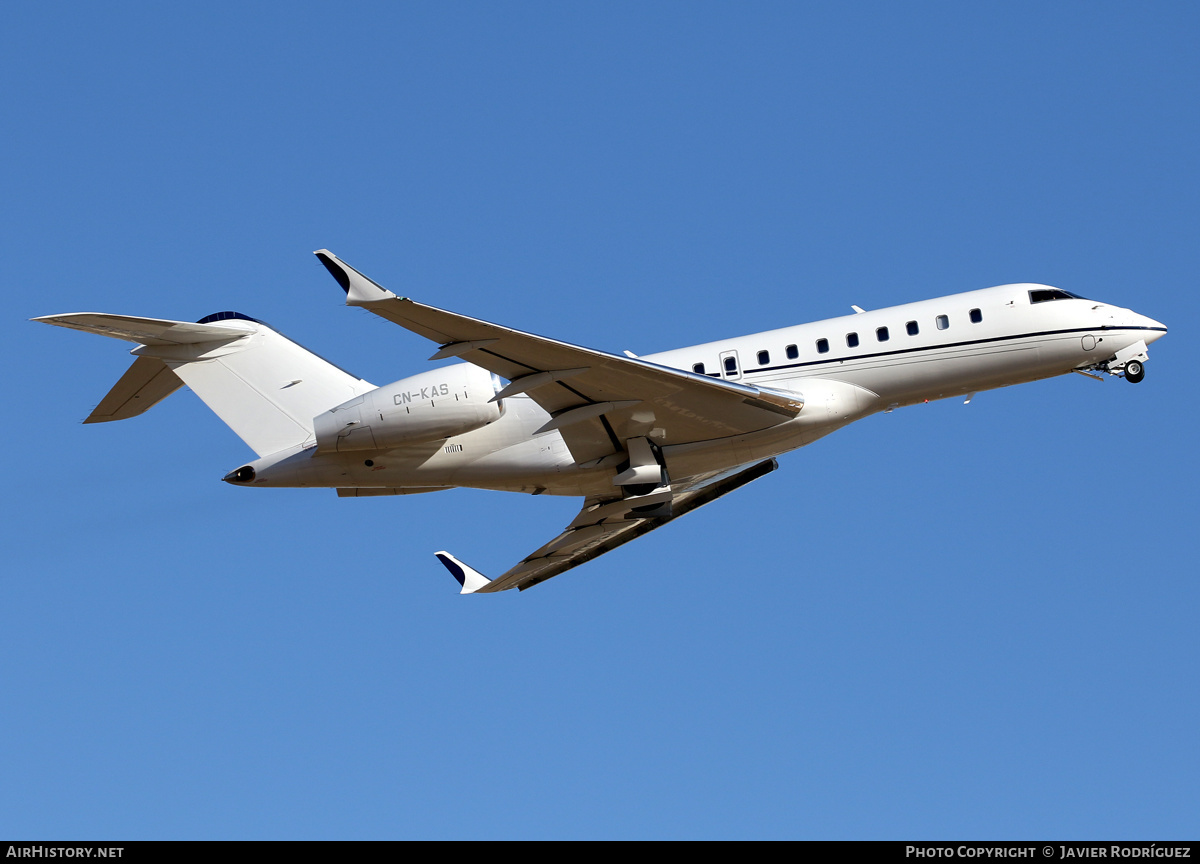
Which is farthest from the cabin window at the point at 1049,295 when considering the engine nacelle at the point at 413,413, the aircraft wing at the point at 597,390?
the engine nacelle at the point at 413,413

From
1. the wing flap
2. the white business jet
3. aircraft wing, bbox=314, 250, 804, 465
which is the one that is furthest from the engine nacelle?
the wing flap

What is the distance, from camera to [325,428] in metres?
18.8

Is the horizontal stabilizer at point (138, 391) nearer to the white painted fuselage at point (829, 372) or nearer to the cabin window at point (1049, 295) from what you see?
the white painted fuselage at point (829, 372)

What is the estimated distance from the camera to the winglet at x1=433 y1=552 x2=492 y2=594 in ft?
78.9

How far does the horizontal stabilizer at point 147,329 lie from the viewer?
17859 millimetres

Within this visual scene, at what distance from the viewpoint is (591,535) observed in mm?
23094

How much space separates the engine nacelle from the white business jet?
2 centimetres

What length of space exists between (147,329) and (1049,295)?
49.8 feet

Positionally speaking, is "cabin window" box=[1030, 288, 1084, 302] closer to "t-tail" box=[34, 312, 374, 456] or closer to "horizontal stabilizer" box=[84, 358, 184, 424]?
"t-tail" box=[34, 312, 374, 456]

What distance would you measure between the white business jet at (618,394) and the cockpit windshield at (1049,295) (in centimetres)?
3

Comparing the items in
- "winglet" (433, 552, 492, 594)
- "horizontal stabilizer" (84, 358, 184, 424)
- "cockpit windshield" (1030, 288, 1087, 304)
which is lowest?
"winglet" (433, 552, 492, 594)
